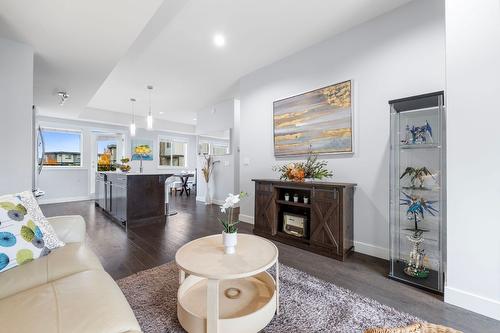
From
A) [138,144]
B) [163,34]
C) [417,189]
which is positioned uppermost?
[163,34]

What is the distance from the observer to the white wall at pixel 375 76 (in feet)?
7.30

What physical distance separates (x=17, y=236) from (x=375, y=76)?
344cm

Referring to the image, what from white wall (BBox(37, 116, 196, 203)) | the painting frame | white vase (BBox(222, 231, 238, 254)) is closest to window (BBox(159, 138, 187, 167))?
the painting frame

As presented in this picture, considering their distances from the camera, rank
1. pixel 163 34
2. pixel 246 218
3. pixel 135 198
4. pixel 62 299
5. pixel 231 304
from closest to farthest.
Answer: pixel 62 299, pixel 231 304, pixel 163 34, pixel 135 198, pixel 246 218

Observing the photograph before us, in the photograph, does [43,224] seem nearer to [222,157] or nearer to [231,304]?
[231,304]

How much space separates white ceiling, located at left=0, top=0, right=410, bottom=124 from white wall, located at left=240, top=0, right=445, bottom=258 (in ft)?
0.63

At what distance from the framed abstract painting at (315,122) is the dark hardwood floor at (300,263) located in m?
1.37

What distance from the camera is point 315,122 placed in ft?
10.1

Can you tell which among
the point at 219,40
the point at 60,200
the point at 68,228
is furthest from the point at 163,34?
the point at 60,200

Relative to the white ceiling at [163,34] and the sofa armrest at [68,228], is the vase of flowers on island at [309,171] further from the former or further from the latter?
the sofa armrest at [68,228]

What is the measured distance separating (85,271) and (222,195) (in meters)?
4.91

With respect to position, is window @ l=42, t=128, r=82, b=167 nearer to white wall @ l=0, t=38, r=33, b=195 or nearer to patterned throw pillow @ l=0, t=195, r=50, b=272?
white wall @ l=0, t=38, r=33, b=195

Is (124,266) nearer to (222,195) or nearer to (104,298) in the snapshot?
(104,298)

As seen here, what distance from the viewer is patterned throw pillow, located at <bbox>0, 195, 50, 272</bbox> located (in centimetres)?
122
